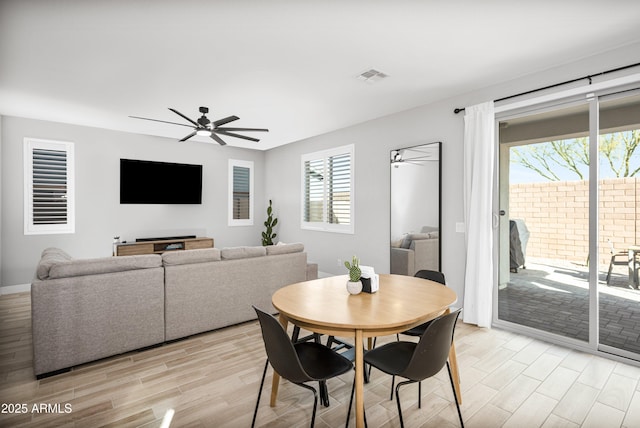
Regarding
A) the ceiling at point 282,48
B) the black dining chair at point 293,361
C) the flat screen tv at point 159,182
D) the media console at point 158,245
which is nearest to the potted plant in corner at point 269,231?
the media console at point 158,245

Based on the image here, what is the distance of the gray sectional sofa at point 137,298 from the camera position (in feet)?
8.09

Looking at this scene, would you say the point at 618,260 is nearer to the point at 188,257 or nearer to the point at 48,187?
the point at 188,257

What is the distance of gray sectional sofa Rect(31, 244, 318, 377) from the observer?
8.09 feet

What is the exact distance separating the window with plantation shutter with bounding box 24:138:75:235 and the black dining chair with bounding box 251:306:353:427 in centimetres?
511

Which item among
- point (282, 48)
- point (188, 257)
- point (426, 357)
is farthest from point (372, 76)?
point (426, 357)

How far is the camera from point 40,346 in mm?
2410

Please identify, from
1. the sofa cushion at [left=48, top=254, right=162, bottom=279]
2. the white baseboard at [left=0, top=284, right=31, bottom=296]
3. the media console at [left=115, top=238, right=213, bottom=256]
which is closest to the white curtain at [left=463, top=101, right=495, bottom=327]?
the sofa cushion at [left=48, top=254, right=162, bottom=279]

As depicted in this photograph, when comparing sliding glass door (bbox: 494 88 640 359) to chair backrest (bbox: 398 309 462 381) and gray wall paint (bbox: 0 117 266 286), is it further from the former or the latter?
gray wall paint (bbox: 0 117 266 286)

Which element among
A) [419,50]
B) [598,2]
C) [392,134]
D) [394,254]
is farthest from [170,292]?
[598,2]

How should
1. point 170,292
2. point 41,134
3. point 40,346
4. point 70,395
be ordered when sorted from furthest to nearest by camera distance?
point 41,134, point 170,292, point 40,346, point 70,395

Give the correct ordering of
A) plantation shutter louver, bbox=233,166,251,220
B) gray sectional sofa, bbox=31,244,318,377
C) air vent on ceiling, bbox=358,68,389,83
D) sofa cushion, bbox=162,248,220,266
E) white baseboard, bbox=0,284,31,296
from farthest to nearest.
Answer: plantation shutter louver, bbox=233,166,251,220, white baseboard, bbox=0,284,31,296, air vent on ceiling, bbox=358,68,389,83, sofa cushion, bbox=162,248,220,266, gray sectional sofa, bbox=31,244,318,377

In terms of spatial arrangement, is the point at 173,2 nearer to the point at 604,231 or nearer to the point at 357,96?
the point at 357,96

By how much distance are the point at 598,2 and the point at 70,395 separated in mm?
4523

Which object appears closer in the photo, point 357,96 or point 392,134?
point 357,96
